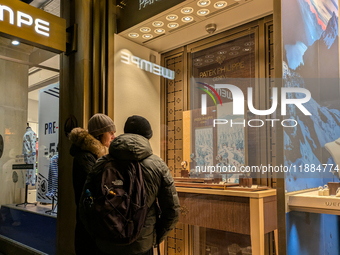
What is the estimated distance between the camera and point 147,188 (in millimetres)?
1793

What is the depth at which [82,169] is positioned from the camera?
7.66 feet

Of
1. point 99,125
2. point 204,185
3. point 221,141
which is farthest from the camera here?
point 221,141

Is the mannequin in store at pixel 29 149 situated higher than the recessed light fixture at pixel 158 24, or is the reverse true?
the recessed light fixture at pixel 158 24

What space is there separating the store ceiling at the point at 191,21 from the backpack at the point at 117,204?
81.5 inches

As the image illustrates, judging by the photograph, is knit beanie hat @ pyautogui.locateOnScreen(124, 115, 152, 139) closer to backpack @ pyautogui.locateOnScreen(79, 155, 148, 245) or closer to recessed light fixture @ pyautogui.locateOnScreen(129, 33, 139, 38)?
backpack @ pyautogui.locateOnScreen(79, 155, 148, 245)

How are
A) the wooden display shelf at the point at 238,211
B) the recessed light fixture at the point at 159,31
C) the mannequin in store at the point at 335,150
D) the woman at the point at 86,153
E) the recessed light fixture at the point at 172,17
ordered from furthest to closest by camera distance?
the recessed light fixture at the point at 159,31 → the recessed light fixture at the point at 172,17 → the wooden display shelf at the point at 238,211 → the woman at the point at 86,153 → the mannequin in store at the point at 335,150

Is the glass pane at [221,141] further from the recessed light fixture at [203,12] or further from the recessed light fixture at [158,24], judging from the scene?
the recessed light fixture at [158,24]

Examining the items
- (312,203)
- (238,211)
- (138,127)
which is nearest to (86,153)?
(138,127)

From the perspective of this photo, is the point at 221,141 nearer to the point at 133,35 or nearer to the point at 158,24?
the point at 158,24

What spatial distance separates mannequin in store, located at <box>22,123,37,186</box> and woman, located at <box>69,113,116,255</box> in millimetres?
1410

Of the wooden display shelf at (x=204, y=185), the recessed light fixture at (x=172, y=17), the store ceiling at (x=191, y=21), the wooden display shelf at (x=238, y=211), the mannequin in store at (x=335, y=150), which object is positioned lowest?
the wooden display shelf at (x=238, y=211)

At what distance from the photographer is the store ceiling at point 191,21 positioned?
9.76 ft

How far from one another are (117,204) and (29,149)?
240 cm

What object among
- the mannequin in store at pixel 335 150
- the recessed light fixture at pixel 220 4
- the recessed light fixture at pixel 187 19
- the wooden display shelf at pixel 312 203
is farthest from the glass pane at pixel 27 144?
the mannequin in store at pixel 335 150
